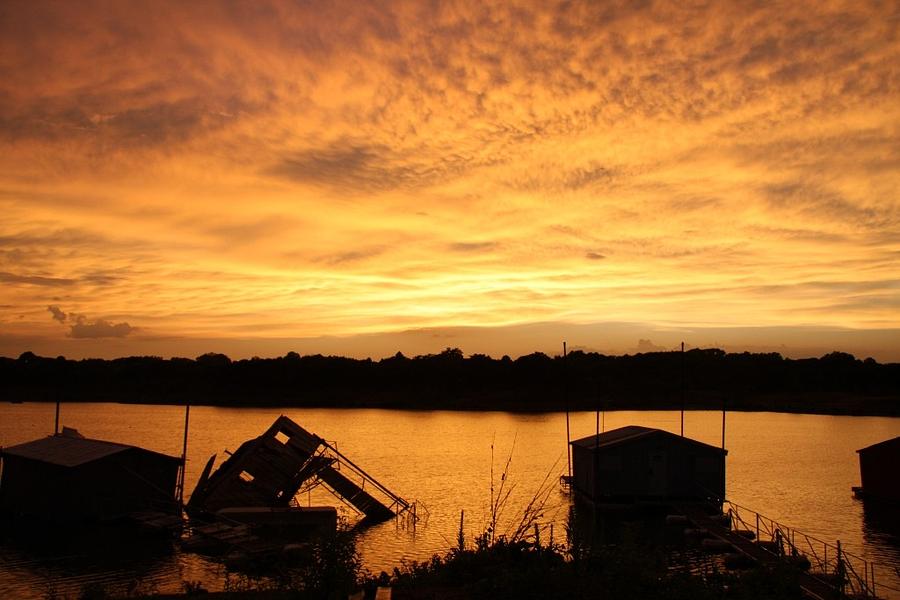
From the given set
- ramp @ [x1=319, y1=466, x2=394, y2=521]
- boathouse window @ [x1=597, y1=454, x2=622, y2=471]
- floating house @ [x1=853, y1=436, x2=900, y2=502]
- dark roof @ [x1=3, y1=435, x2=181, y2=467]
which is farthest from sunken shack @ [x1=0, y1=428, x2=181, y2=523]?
floating house @ [x1=853, y1=436, x2=900, y2=502]

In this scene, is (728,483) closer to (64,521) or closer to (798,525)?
(798,525)

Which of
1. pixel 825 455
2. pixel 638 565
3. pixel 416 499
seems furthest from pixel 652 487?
pixel 825 455

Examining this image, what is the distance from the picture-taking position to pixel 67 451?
4441 centimetres

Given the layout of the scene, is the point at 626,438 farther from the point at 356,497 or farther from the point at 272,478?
the point at 272,478

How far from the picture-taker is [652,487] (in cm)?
5138

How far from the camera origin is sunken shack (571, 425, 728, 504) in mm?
51312

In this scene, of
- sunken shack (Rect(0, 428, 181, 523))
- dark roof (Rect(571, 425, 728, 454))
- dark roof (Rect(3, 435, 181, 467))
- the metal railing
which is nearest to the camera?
the metal railing

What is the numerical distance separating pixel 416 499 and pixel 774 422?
4597 inches

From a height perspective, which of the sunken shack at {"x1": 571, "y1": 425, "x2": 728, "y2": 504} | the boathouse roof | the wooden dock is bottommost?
the wooden dock

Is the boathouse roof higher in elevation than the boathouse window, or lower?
higher

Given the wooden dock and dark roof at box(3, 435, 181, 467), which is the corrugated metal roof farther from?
dark roof at box(3, 435, 181, 467)

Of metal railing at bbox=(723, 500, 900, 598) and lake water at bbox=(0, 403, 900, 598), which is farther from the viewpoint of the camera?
lake water at bbox=(0, 403, 900, 598)

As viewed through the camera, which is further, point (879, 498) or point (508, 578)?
point (879, 498)

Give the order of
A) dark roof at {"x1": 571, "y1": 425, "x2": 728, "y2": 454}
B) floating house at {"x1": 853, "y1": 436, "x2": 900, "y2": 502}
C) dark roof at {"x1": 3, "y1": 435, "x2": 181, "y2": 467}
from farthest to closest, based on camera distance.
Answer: floating house at {"x1": 853, "y1": 436, "x2": 900, "y2": 502} < dark roof at {"x1": 571, "y1": 425, "x2": 728, "y2": 454} < dark roof at {"x1": 3, "y1": 435, "x2": 181, "y2": 467}
